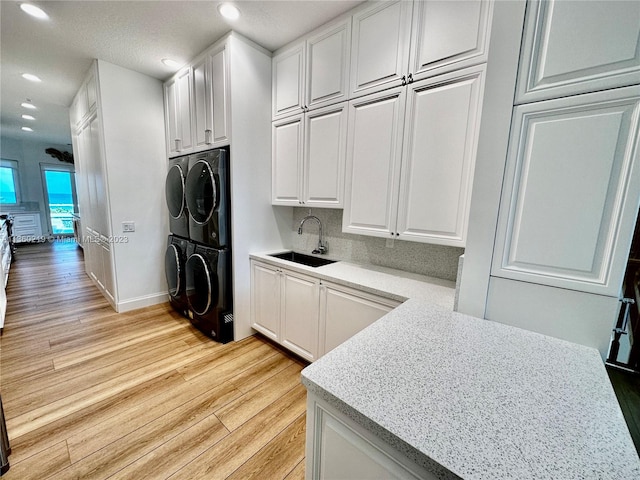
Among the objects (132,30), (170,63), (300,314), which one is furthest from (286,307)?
(170,63)

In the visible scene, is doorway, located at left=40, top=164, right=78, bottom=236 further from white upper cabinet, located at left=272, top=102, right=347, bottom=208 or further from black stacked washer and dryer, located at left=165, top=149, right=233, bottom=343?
white upper cabinet, located at left=272, top=102, right=347, bottom=208

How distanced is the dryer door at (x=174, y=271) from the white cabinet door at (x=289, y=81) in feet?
5.85

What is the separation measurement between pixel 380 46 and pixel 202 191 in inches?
71.0

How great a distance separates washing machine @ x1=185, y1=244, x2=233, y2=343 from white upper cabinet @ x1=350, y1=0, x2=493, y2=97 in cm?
176

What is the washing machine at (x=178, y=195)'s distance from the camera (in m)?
2.62

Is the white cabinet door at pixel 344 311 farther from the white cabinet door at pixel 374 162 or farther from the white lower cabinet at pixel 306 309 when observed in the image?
the white cabinet door at pixel 374 162

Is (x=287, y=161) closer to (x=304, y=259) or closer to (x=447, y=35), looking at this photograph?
(x=304, y=259)

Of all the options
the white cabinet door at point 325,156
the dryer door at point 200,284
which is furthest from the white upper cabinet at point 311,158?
the dryer door at point 200,284

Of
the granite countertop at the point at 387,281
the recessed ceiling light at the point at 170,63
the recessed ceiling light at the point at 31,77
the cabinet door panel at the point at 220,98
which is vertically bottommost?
the granite countertop at the point at 387,281

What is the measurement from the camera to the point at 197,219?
2.45 meters

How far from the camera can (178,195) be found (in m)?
2.71

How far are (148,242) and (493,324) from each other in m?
3.49

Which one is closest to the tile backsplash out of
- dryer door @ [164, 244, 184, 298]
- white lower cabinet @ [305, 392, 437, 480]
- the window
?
dryer door @ [164, 244, 184, 298]

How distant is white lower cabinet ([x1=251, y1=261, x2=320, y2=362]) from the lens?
1.96 metres
